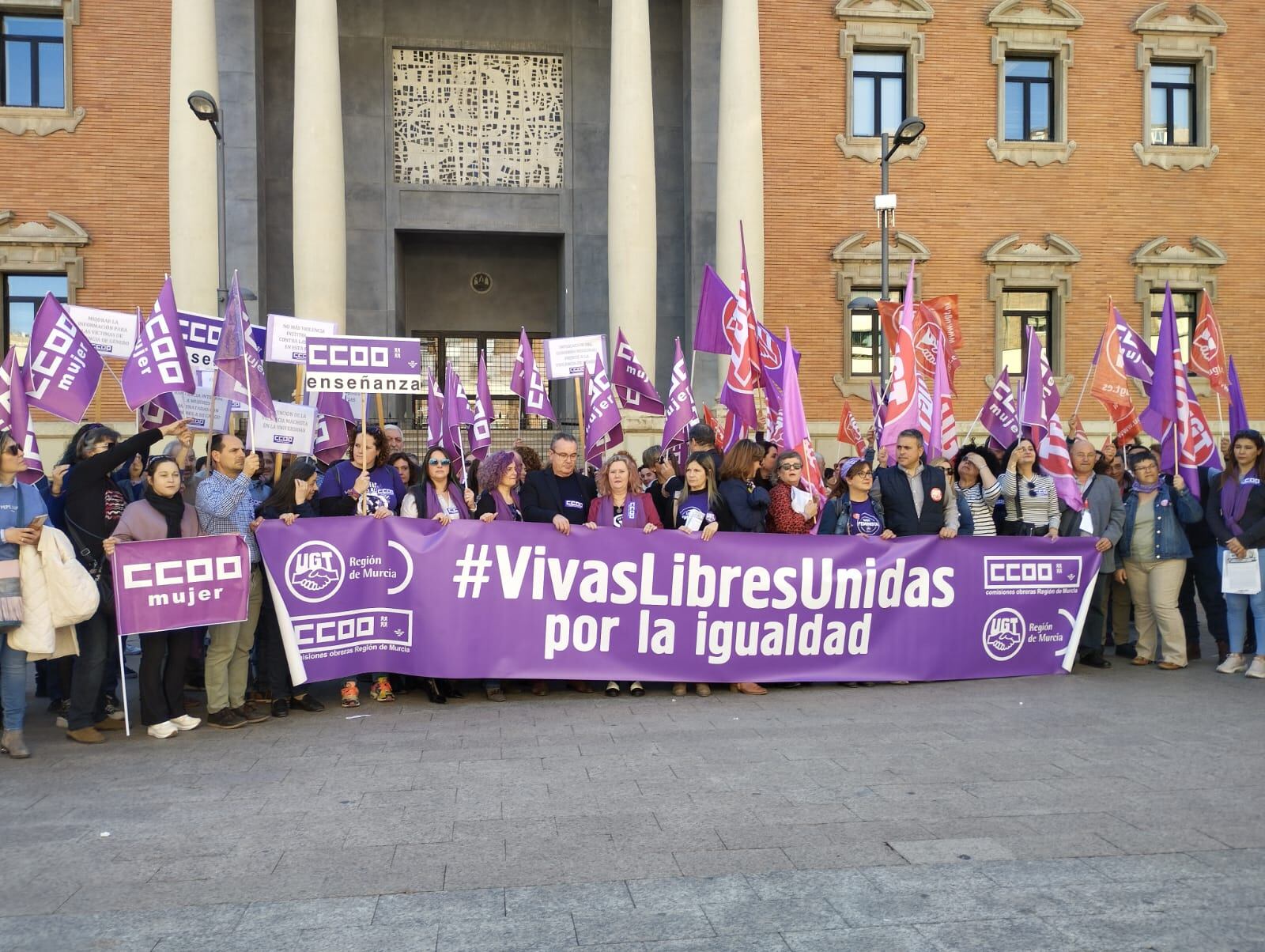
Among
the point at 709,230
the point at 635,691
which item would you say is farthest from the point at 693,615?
the point at 709,230

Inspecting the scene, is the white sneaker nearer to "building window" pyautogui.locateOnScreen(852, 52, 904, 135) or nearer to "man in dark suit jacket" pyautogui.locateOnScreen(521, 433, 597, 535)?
"man in dark suit jacket" pyautogui.locateOnScreen(521, 433, 597, 535)

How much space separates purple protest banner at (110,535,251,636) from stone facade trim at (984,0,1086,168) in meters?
20.9

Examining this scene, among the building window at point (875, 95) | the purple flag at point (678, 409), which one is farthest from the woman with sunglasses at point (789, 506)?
the building window at point (875, 95)

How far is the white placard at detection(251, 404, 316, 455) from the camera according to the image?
876 centimetres

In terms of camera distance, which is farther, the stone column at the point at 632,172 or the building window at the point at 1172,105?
the building window at the point at 1172,105

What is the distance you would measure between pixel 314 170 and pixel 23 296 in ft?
22.0

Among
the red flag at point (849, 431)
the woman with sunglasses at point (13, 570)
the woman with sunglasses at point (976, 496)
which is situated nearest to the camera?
the woman with sunglasses at point (13, 570)

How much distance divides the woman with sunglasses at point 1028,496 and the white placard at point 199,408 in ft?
24.4

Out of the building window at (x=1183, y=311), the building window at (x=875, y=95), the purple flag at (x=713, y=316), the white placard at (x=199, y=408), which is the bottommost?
the white placard at (x=199, y=408)

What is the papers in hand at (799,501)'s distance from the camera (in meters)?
9.12

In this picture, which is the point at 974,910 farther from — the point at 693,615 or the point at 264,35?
the point at 264,35

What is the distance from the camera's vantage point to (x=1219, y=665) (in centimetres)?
966

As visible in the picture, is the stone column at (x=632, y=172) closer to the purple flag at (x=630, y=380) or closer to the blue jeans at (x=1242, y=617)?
the purple flag at (x=630, y=380)

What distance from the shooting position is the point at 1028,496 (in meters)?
9.80
